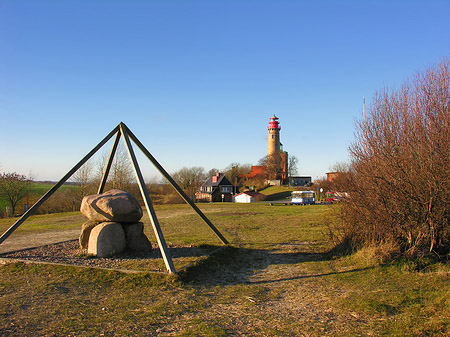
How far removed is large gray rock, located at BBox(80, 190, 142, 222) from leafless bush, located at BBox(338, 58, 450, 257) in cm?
618

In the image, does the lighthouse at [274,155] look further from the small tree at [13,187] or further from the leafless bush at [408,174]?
the leafless bush at [408,174]

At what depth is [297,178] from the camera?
8794cm

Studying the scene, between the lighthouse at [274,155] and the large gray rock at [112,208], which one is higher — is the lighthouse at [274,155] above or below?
above

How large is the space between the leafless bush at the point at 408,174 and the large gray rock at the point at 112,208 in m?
6.18

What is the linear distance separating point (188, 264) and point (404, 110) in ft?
21.9

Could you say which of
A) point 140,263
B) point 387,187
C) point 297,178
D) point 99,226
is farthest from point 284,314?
point 297,178

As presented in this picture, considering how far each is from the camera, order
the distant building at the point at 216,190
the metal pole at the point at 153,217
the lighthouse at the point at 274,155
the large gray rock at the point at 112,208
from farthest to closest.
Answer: the lighthouse at the point at 274,155, the distant building at the point at 216,190, the large gray rock at the point at 112,208, the metal pole at the point at 153,217

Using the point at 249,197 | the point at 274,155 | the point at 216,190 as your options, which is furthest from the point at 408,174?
the point at 274,155

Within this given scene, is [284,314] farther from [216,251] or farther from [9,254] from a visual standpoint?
[9,254]

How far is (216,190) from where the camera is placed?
65.6 m

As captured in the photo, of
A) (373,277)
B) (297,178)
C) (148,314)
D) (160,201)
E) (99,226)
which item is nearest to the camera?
(148,314)

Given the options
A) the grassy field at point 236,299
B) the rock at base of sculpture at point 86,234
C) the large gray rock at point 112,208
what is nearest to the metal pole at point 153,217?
the grassy field at point 236,299

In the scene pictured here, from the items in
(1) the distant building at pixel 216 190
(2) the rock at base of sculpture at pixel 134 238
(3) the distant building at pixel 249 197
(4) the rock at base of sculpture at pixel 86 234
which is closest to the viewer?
(2) the rock at base of sculpture at pixel 134 238

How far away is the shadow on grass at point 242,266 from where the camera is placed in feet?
26.2
